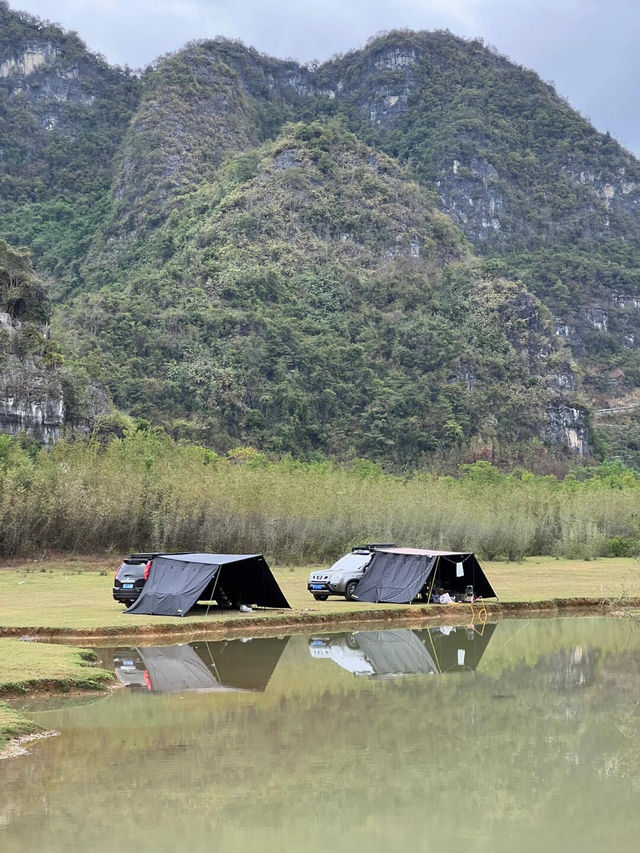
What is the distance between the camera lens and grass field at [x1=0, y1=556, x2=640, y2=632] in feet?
70.9

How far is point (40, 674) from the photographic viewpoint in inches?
580

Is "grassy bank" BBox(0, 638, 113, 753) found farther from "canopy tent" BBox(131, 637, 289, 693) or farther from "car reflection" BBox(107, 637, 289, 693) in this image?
"canopy tent" BBox(131, 637, 289, 693)

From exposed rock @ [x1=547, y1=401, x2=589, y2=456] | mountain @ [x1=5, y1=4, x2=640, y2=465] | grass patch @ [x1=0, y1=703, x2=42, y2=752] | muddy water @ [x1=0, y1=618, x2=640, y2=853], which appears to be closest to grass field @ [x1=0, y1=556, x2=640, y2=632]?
muddy water @ [x1=0, y1=618, x2=640, y2=853]

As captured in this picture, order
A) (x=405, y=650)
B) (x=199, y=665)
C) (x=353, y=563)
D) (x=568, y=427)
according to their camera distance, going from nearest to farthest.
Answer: (x=199, y=665) < (x=405, y=650) < (x=353, y=563) < (x=568, y=427)

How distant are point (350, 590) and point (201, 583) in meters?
5.93

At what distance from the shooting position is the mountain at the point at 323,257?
104 metres

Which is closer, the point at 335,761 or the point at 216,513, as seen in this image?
the point at 335,761

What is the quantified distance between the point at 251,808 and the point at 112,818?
121 cm

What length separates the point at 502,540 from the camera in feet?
148

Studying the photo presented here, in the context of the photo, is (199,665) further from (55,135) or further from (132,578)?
(55,135)

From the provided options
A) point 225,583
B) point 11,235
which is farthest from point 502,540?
point 11,235

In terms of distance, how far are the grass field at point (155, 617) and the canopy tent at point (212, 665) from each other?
6.68 feet

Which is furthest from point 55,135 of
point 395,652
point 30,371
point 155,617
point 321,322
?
point 395,652

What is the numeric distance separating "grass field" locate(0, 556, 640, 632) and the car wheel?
18.0 inches
